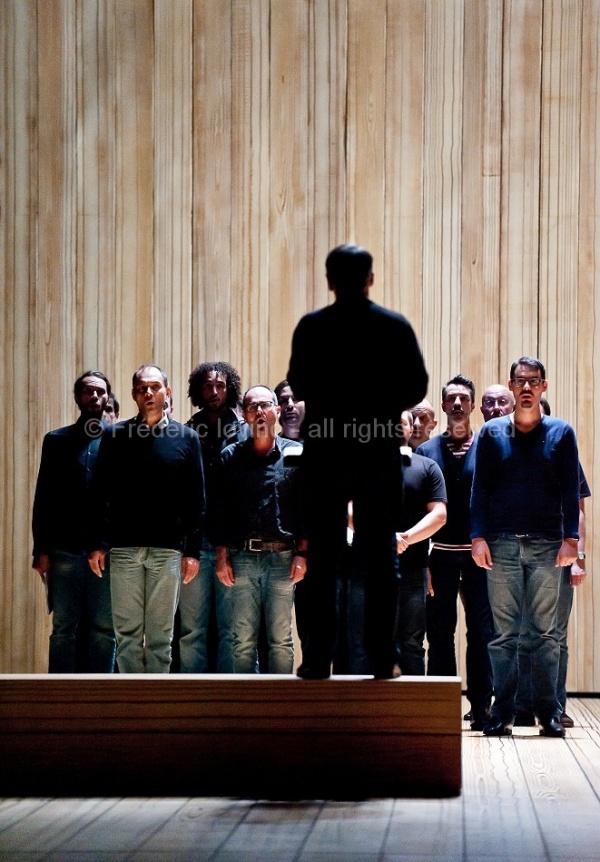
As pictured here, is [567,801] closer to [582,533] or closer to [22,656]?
[582,533]

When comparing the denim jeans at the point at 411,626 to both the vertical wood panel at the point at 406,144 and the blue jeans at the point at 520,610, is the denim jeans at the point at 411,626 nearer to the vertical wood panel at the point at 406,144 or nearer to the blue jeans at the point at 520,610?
the blue jeans at the point at 520,610

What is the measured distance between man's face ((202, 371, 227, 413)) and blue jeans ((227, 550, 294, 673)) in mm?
798

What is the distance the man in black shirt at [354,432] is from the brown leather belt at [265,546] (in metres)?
1.31

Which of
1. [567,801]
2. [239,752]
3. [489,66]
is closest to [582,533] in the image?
[567,801]

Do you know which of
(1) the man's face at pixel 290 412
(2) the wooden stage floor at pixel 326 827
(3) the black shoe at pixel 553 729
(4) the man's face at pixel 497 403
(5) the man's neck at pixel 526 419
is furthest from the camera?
(1) the man's face at pixel 290 412

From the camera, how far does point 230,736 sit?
11.8 ft

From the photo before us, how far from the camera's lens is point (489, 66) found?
6.68m

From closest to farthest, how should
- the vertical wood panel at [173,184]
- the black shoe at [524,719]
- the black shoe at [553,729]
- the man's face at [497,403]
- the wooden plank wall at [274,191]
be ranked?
the black shoe at [553,729] < the black shoe at [524,719] < the man's face at [497,403] < the wooden plank wall at [274,191] < the vertical wood panel at [173,184]

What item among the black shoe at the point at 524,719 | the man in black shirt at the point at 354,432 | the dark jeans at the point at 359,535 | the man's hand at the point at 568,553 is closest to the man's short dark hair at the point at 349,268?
the man in black shirt at the point at 354,432

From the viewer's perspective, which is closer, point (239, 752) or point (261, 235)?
point (239, 752)

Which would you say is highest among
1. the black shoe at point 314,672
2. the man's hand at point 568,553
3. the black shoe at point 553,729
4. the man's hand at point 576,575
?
the man's hand at point 568,553

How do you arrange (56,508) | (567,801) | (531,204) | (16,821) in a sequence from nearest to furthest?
(16,821) → (567,801) → (56,508) → (531,204)

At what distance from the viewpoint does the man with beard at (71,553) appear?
17.1 ft

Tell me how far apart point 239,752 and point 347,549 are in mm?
718
